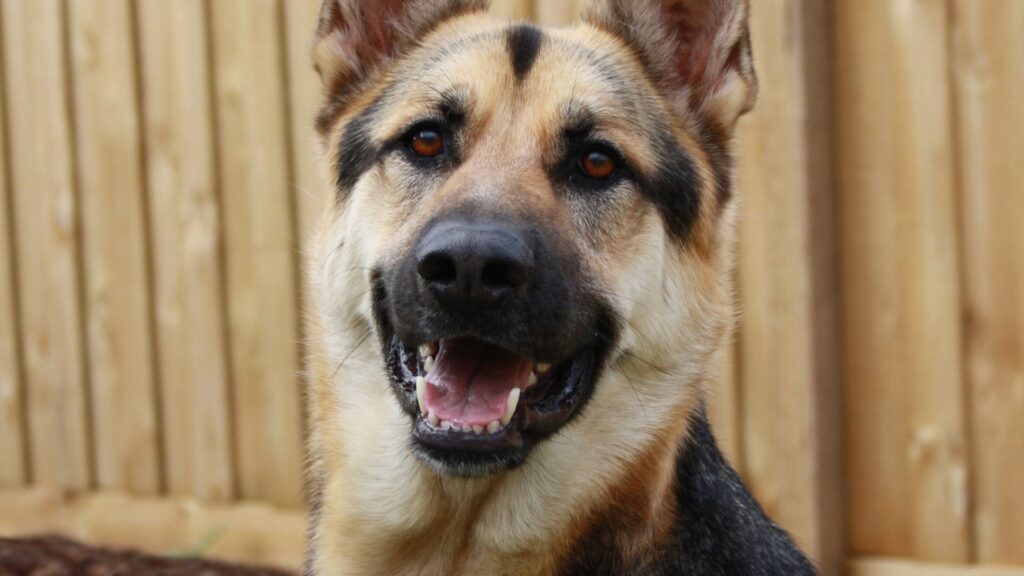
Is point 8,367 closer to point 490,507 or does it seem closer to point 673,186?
point 490,507

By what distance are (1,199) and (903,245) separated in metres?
4.46

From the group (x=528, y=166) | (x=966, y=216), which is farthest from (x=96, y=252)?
(x=966, y=216)

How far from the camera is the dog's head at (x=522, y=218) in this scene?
9.85 feet

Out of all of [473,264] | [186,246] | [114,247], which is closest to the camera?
[473,264]

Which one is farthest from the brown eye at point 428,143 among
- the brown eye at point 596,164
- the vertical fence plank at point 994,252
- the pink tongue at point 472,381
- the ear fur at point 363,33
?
the vertical fence plank at point 994,252

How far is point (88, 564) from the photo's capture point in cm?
536

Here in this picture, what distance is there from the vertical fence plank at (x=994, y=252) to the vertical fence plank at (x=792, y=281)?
0.50 metres

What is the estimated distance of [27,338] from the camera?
6566mm

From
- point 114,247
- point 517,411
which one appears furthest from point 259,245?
point 517,411

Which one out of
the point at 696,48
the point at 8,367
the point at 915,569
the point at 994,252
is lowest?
the point at 915,569

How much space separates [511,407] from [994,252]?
2318mm

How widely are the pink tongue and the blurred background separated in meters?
1.89

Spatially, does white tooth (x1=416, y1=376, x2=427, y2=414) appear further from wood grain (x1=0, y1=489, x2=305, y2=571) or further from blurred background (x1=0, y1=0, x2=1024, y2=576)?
wood grain (x1=0, y1=489, x2=305, y2=571)

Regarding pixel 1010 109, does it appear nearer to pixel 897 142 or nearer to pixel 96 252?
pixel 897 142
